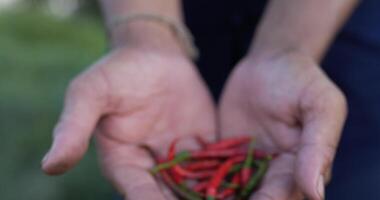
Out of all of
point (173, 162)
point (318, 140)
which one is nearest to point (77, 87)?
point (173, 162)

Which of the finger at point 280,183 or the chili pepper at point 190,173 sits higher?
the finger at point 280,183

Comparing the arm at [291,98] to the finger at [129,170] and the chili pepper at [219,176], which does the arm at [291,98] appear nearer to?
the chili pepper at [219,176]

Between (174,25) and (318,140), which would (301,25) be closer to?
(174,25)

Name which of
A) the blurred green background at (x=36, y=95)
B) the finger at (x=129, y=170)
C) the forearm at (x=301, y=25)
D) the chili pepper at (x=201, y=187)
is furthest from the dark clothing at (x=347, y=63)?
the blurred green background at (x=36, y=95)

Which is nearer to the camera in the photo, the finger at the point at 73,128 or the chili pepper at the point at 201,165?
the finger at the point at 73,128

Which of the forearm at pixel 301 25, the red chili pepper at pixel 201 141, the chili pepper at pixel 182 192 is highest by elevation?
the forearm at pixel 301 25

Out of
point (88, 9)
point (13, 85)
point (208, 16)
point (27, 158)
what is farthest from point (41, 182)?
point (88, 9)

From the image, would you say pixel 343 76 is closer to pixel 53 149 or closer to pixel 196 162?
pixel 196 162

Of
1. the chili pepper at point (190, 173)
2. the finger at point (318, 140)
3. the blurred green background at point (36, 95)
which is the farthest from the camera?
the blurred green background at point (36, 95)
